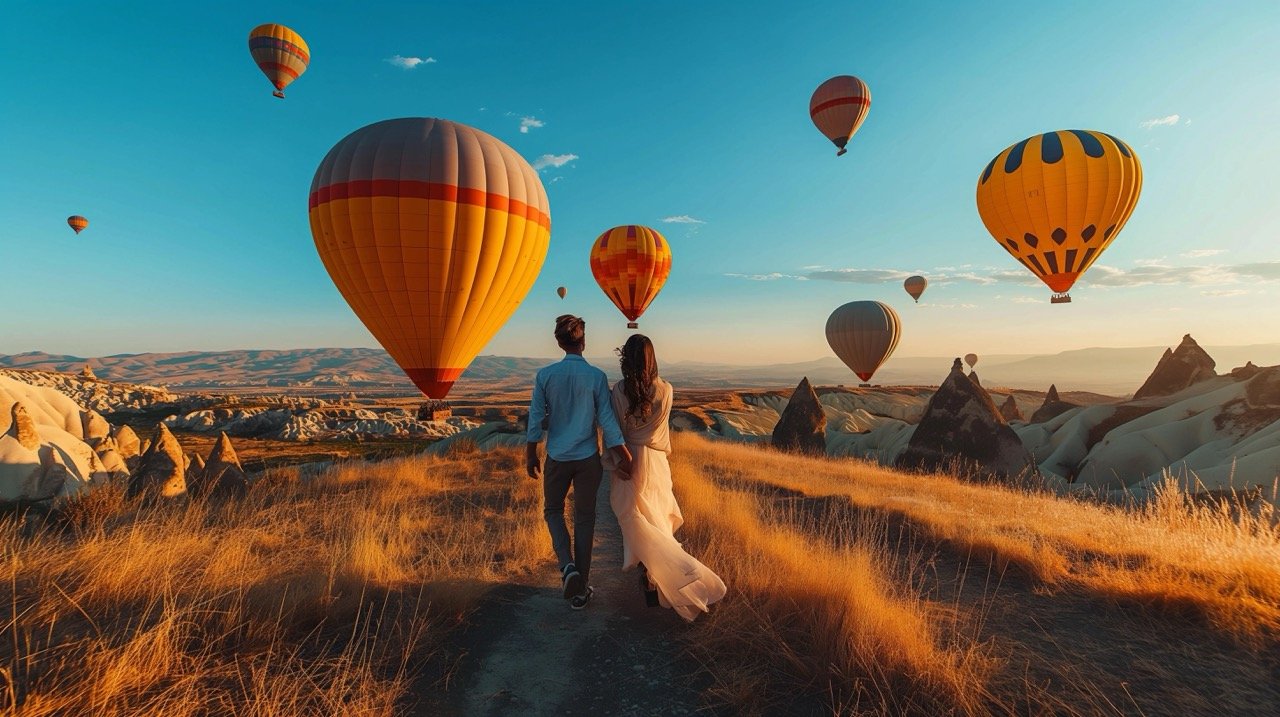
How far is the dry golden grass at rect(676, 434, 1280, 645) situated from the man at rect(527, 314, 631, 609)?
13.8 feet

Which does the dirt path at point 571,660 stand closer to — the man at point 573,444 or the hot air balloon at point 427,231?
the man at point 573,444

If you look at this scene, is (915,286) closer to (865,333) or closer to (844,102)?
(865,333)

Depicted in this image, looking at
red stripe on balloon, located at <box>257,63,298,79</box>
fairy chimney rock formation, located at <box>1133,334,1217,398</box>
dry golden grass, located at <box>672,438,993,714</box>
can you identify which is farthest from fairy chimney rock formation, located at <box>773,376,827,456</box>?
red stripe on balloon, located at <box>257,63,298,79</box>

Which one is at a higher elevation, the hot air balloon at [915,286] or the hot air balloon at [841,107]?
the hot air balloon at [841,107]

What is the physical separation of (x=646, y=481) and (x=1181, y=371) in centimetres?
3201

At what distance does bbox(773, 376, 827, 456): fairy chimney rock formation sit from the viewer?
74.1 ft

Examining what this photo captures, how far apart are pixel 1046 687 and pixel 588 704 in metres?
2.64

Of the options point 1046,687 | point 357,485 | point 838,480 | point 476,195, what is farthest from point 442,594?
point 476,195

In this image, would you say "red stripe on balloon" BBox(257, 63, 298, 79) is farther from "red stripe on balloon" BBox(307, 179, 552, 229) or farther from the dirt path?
the dirt path

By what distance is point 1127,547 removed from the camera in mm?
5637

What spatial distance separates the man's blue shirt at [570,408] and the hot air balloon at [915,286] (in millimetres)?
46416

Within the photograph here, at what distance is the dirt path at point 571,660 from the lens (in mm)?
3105

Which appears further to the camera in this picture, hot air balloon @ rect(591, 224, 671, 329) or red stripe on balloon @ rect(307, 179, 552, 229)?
hot air balloon @ rect(591, 224, 671, 329)

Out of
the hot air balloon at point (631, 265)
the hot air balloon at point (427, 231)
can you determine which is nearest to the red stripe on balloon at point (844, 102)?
the hot air balloon at point (631, 265)
